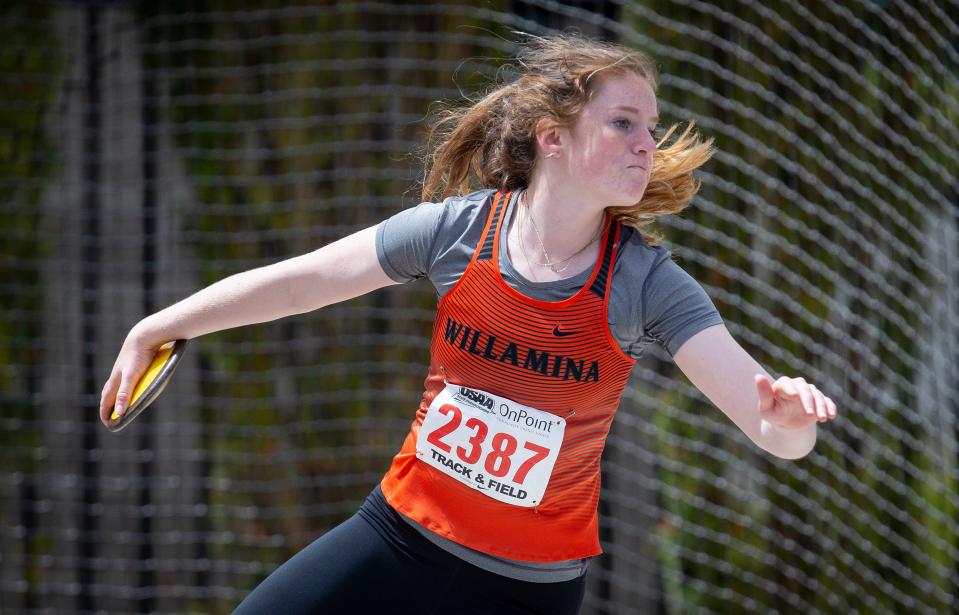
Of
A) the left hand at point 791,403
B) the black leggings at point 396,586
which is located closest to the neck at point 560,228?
the left hand at point 791,403

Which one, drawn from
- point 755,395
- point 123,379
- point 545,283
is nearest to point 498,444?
point 545,283

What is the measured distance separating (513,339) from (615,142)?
357 mm

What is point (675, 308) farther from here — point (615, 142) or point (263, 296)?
point (263, 296)

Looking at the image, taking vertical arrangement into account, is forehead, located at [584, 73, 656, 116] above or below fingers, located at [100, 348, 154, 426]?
above

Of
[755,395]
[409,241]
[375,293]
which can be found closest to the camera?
[755,395]

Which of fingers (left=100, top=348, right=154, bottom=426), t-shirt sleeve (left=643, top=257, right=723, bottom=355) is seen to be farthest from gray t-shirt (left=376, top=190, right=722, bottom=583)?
fingers (left=100, top=348, right=154, bottom=426)

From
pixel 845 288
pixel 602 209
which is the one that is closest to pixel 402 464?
pixel 602 209

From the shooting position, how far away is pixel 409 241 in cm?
192

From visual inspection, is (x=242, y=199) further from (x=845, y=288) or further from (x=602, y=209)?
(x=602, y=209)

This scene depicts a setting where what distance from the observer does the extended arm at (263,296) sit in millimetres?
1913

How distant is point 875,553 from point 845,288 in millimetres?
937

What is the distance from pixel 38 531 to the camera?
4.21 metres

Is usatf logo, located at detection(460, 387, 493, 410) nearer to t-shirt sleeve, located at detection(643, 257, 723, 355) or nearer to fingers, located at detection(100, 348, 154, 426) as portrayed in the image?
t-shirt sleeve, located at detection(643, 257, 723, 355)

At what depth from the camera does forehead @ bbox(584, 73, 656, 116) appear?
185 centimetres
